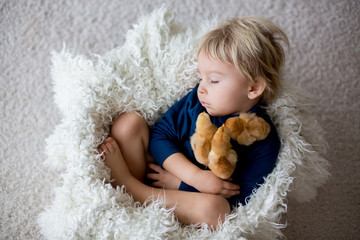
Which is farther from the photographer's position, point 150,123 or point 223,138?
point 150,123

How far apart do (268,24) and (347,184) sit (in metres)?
0.72

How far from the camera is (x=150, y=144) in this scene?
106 cm

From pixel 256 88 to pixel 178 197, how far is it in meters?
0.39

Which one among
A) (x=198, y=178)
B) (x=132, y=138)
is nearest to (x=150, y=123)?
(x=132, y=138)

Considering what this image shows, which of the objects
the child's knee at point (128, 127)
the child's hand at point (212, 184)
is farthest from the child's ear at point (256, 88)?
the child's knee at point (128, 127)

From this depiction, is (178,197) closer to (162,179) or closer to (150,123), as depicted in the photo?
(162,179)

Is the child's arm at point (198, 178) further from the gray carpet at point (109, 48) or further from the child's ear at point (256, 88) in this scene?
the gray carpet at point (109, 48)

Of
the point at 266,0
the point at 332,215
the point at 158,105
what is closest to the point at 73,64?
the point at 158,105

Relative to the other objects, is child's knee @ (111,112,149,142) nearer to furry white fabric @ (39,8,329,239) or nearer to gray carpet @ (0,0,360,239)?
furry white fabric @ (39,8,329,239)

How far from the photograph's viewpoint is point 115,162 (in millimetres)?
975

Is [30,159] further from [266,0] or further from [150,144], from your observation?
[266,0]

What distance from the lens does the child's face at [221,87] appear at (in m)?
0.91

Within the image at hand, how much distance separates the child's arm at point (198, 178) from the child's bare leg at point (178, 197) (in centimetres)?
2

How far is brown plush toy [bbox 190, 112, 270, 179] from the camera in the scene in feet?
2.64
